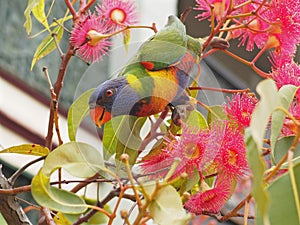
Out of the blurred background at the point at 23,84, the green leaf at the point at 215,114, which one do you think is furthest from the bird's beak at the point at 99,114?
the blurred background at the point at 23,84

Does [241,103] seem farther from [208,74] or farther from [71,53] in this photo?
[71,53]

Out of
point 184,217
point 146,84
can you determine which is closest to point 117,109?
point 146,84

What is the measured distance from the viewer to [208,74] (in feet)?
1.67

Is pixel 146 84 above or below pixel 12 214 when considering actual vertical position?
above

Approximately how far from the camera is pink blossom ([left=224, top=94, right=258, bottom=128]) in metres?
0.48

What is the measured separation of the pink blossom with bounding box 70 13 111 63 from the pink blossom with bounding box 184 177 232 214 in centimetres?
15

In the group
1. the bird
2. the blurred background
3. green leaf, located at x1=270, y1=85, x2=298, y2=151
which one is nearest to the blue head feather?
the bird

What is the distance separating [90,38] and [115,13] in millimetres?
41

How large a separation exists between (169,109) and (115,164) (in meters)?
0.06

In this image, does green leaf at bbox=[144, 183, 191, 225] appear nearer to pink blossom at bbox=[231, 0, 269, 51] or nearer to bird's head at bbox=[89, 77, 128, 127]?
bird's head at bbox=[89, 77, 128, 127]

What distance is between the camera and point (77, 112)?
529mm

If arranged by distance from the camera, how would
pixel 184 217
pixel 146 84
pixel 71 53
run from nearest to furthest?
pixel 184 217 → pixel 146 84 → pixel 71 53

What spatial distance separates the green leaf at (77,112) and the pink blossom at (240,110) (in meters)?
0.12

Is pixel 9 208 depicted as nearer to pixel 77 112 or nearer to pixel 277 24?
pixel 77 112
